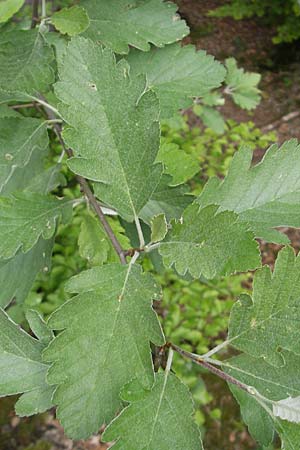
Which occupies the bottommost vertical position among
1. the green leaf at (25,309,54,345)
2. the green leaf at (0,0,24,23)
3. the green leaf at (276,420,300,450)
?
the green leaf at (276,420,300,450)

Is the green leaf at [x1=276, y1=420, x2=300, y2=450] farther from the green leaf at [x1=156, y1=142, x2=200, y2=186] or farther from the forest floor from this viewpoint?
the forest floor

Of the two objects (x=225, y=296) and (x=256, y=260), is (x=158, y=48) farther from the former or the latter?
(x=225, y=296)

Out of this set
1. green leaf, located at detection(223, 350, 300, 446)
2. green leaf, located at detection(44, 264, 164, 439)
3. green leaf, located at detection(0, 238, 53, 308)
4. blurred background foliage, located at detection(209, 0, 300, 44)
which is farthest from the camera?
blurred background foliage, located at detection(209, 0, 300, 44)

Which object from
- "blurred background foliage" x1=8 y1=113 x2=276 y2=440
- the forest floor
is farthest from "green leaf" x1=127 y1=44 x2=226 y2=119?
A: the forest floor

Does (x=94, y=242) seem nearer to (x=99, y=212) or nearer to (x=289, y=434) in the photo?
(x=99, y=212)

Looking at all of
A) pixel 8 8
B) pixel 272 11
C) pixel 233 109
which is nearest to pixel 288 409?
pixel 8 8

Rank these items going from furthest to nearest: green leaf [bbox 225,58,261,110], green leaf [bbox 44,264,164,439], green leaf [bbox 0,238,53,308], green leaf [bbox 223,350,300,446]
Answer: green leaf [bbox 225,58,261,110] → green leaf [bbox 0,238,53,308] → green leaf [bbox 223,350,300,446] → green leaf [bbox 44,264,164,439]

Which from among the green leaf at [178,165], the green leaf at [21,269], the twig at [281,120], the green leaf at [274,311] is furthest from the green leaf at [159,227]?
the twig at [281,120]
